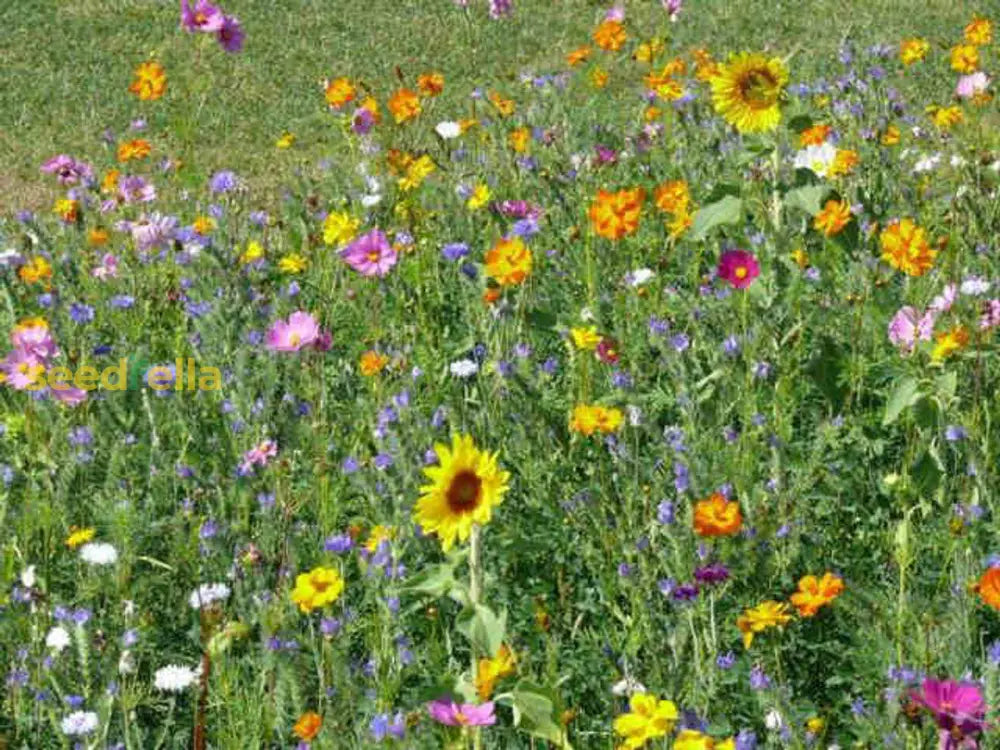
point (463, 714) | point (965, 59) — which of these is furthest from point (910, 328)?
point (965, 59)

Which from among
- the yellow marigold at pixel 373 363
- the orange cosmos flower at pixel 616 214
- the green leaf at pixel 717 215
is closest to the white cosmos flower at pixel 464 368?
the yellow marigold at pixel 373 363

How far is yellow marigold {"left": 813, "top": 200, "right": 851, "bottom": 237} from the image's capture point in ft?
10.0

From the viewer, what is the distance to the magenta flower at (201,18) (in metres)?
3.89

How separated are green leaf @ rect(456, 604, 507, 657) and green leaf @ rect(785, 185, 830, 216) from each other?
1.59 m

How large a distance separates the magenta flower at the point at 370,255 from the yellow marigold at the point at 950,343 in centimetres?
133

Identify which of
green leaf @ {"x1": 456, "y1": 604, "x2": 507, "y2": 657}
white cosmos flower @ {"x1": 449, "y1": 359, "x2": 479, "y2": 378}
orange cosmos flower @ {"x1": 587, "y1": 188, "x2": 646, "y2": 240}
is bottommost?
green leaf @ {"x1": 456, "y1": 604, "x2": 507, "y2": 657}

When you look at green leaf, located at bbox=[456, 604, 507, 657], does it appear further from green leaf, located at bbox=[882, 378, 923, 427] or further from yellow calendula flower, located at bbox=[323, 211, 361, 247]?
yellow calendula flower, located at bbox=[323, 211, 361, 247]

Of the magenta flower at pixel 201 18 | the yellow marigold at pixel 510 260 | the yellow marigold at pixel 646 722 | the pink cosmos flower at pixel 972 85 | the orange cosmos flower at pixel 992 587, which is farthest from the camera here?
the pink cosmos flower at pixel 972 85

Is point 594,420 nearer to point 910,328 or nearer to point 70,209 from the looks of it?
point 910,328

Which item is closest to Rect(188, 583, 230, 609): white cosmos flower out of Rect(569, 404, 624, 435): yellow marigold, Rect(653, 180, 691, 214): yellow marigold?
Rect(569, 404, 624, 435): yellow marigold

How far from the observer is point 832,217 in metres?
3.06

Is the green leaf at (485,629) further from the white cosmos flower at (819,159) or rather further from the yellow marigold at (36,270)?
the yellow marigold at (36,270)

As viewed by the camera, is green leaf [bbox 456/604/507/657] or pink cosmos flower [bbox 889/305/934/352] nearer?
green leaf [bbox 456/604/507/657]

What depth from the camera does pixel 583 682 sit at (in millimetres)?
2410
